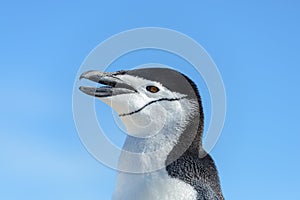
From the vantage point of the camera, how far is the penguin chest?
576cm

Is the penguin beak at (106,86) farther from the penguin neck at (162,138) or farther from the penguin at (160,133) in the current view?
the penguin neck at (162,138)

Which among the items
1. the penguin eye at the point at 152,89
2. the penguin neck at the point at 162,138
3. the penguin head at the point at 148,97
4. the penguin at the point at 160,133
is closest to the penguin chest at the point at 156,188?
the penguin at the point at 160,133

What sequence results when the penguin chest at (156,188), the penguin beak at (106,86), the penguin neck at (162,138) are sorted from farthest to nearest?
the penguin beak at (106,86) → the penguin neck at (162,138) → the penguin chest at (156,188)

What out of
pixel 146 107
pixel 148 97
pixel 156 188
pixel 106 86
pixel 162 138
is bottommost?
pixel 156 188

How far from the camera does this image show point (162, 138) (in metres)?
5.93

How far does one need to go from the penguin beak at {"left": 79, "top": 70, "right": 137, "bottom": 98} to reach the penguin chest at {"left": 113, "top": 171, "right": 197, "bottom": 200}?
A: 87 centimetres

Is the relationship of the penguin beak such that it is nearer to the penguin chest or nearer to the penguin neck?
the penguin neck

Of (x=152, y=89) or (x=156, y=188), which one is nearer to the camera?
(x=156, y=188)

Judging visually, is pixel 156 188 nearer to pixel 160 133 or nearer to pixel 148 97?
pixel 160 133

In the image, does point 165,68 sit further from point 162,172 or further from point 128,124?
point 162,172

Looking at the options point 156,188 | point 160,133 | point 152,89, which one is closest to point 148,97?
point 152,89

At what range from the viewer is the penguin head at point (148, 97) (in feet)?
19.6

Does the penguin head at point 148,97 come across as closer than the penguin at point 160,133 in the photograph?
No

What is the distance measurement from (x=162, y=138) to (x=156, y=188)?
509 mm
